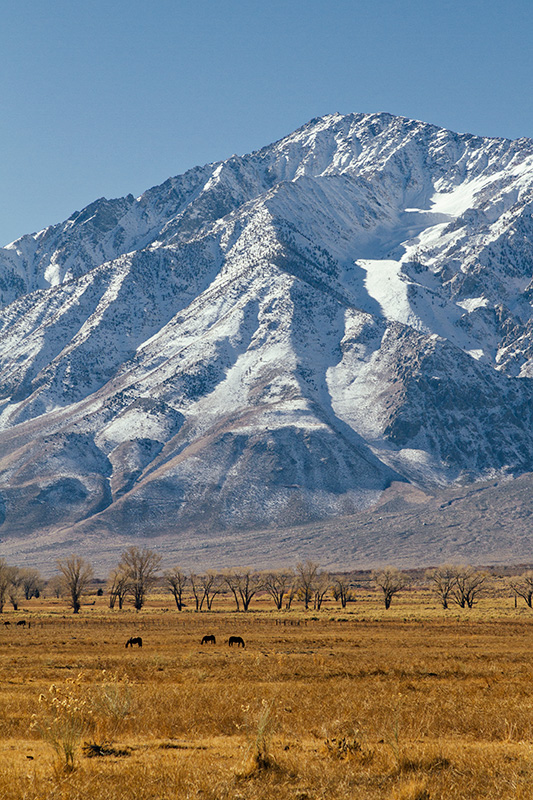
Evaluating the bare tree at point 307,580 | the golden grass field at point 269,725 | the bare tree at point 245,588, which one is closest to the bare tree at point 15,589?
the bare tree at point 245,588

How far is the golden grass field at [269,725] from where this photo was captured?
15.3 meters

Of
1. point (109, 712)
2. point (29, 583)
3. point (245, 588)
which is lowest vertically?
point (29, 583)

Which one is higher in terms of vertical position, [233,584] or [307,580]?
[307,580]

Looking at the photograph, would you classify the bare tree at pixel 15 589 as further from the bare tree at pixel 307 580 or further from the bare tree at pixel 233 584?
the bare tree at pixel 307 580

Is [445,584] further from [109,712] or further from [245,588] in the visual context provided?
[109,712]

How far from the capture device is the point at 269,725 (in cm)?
2053

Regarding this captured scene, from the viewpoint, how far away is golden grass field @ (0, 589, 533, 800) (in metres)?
15.3

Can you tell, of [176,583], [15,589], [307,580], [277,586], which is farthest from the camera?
[277,586]

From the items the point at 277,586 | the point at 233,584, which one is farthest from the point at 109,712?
the point at 277,586

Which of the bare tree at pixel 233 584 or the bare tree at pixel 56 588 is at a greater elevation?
the bare tree at pixel 233 584

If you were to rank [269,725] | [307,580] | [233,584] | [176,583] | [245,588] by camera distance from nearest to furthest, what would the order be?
[269,725], [245,588], [307,580], [176,583], [233,584]

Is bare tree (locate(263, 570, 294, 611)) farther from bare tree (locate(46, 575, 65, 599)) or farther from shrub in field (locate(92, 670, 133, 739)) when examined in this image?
shrub in field (locate(92, 670, 133, 739))

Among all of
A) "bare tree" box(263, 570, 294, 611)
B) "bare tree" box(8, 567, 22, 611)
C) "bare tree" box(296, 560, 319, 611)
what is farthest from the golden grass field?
"bare tree" box(296, 560, 319, 611)

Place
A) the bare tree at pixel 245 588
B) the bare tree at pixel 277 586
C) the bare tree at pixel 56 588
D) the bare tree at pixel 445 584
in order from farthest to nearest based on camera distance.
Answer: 1. the bare tree at pixel 56 588
2. the bare tree at pixel 277 586
3. the bare tree at pixel 445 584
4. the bare tree at pixel 245 588
